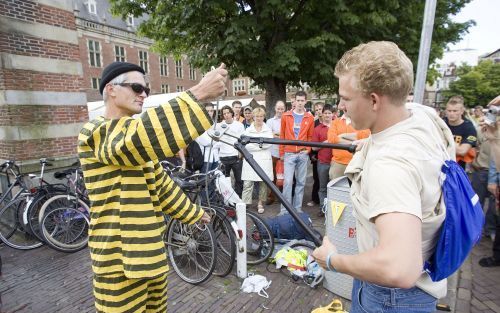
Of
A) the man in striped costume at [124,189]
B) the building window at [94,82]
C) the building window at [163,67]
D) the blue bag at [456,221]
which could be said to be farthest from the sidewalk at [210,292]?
the building window at [163,67]

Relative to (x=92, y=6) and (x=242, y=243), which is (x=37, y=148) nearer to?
(x=242, y=243)

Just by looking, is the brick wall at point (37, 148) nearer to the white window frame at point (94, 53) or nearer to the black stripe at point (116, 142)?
the black stripe at point (116, 142)

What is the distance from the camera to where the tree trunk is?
11.8m

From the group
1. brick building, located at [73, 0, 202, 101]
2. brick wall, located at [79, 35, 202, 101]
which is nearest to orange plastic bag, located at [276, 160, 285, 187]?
brick wall, located at [79, 35, 202, 101]

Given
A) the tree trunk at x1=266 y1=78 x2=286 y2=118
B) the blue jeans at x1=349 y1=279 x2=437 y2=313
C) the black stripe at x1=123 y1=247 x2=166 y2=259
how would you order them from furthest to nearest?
the tree trunk at x1=266 y1=78 x2=286 y2=118 < the black stripe at x1=123 y1=247 x2=166 y2=259 < the blue jeans at x1=349 y1=279 x2=437 y2=313

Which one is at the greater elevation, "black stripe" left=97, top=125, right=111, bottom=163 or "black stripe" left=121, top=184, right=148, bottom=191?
"black stripe" left=97, top=125, right=111, bottom=163

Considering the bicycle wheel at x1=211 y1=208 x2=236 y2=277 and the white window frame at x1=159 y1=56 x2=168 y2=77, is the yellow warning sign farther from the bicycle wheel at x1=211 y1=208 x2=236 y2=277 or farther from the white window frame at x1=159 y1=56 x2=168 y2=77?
the white window frame at x1=159 y1=56 x2=168 y2=77

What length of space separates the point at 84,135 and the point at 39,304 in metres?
2.78

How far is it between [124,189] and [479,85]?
58.6 meters

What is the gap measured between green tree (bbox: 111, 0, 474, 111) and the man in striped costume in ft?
25.8

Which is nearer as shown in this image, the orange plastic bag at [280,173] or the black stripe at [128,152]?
the black stripe at [128,152]

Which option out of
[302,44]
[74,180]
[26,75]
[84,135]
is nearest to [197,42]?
[302,44]

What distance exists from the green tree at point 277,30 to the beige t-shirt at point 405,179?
859cm

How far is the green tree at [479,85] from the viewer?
46.4m
